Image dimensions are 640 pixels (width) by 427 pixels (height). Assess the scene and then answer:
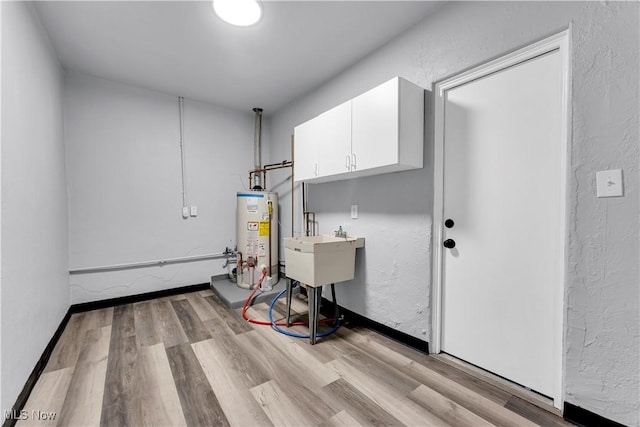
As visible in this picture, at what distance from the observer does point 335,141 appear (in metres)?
2.23

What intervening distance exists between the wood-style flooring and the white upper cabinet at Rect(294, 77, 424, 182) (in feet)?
4.58

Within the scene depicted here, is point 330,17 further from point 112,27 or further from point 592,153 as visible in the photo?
point 592,153

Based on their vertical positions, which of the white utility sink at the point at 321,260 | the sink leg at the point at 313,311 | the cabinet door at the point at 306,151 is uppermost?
the cabinet door at the point at 306,151

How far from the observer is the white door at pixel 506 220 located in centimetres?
144

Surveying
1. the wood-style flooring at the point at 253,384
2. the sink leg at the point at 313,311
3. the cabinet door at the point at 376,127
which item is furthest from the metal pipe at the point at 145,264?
the cabinet door at the point at 376,127

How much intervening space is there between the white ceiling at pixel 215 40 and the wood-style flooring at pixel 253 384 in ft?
8.13

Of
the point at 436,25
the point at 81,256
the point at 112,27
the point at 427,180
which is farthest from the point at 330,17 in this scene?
the point at 81,256

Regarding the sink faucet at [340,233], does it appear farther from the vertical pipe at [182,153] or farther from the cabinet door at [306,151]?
the vertical pipe at [182,153]

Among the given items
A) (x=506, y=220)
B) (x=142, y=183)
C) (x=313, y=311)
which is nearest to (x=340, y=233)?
(x=313, y=311)

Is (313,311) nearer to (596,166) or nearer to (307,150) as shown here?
(307,150)

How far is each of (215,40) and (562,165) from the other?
8.43 ft

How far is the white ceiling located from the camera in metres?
1.85

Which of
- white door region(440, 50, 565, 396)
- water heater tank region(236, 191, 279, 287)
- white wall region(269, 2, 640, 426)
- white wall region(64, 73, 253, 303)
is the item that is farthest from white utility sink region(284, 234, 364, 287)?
white wall region(64, 73, 253, 303)

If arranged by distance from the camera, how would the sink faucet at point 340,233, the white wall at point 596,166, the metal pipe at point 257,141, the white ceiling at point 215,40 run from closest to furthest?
1. the white wall at point 596,166
2. the white ceiling at point 215,40
3. the sink faucet at point 340,233
4. the metal pipe at point 257,141
